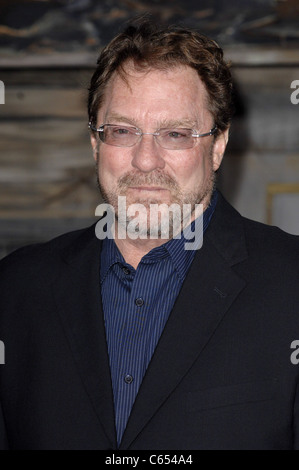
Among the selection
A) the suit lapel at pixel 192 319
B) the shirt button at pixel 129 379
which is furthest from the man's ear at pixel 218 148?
the shirt button at pixel 129 379

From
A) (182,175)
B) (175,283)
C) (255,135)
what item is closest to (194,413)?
(175,283)

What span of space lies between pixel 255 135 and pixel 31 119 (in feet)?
4.65

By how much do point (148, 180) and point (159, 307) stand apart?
1.02ft

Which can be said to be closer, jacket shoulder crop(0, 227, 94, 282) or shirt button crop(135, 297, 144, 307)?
shirt button crop(135, 297, 144, 307)

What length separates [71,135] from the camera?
189 inches

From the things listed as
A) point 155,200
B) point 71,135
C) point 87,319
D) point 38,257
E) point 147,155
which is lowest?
point 87,319

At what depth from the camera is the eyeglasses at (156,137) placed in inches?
72.4

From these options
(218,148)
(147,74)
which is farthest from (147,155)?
(218,148)

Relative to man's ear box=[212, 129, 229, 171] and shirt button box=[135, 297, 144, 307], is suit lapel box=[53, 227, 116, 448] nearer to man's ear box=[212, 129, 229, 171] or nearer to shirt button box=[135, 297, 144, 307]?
shirt button box=[135, 297, 144, 307]

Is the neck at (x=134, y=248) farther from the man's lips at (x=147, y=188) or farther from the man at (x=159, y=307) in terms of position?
the man's lips at (x=147, y=188)

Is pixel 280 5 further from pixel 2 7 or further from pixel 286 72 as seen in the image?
pixel 2 7

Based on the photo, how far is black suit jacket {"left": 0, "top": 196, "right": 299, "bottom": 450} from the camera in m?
1.70

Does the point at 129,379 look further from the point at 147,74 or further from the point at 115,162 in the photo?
the point at 147,74

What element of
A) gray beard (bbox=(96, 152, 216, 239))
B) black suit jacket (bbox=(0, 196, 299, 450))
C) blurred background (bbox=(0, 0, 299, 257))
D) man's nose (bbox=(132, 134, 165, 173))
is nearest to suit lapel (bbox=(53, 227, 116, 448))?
black suit jacket (bbox=(0, 196, 299, 450))
